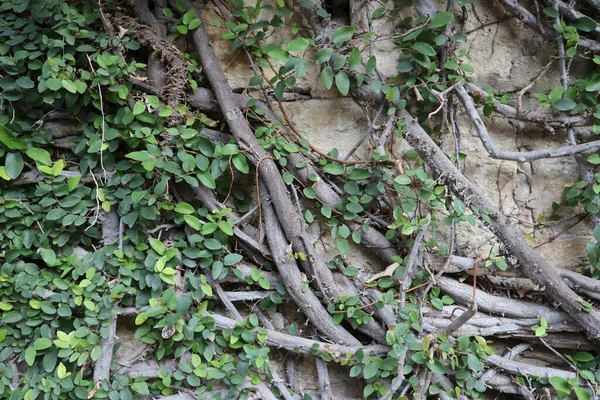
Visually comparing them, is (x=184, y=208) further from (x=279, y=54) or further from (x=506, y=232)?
(x=506, y=232)

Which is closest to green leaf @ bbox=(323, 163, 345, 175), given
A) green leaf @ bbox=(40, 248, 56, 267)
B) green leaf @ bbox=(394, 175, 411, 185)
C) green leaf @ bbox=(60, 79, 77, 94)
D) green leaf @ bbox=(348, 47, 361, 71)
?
green leaf @ bbox=(394, 175, 411, 185)

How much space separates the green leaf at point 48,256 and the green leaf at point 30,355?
28cm

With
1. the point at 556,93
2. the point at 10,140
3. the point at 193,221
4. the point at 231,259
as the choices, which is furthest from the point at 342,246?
the point at 10,140

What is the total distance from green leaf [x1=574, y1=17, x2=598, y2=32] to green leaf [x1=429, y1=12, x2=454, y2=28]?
0.55 m

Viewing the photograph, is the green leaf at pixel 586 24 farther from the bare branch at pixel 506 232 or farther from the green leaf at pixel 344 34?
the green leaf at pixel 344 34

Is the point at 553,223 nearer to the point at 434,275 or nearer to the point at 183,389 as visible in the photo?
the point at 434,275

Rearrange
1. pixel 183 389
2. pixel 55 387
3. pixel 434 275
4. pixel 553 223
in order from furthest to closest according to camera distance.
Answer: pixel 553 223 < pixel 434 275 < pixel 183 389 < pixel 55 387

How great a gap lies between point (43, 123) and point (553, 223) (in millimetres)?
2031

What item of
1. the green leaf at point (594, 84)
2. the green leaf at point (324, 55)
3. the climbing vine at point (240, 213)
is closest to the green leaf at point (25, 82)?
the climbing vine at point (240, 213)

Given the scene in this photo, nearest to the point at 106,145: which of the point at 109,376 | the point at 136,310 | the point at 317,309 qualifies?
the point at 136,310

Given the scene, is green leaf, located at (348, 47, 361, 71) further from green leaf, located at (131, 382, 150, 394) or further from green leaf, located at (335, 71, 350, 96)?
green leaf, located at (131, 382, 150, 394)

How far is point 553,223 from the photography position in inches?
74.6

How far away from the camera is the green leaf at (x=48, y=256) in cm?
159

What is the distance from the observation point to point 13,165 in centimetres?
159
